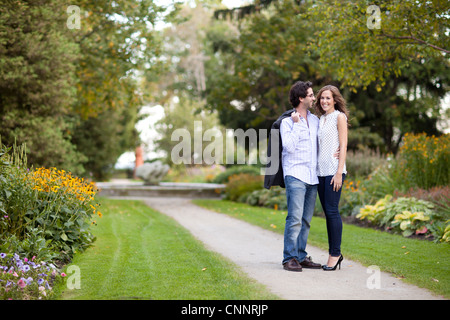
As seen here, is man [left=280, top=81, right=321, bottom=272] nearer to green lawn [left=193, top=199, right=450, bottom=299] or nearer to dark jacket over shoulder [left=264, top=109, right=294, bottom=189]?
dark jacket over shoulder [left=264, top=109, right=294, bottom=189]

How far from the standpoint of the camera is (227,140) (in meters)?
32.4

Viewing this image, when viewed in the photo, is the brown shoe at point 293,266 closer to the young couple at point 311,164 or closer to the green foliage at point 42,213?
the young couple at point 311,164

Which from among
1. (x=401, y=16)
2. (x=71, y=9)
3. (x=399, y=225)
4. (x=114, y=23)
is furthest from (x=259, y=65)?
(x=399, y=225)

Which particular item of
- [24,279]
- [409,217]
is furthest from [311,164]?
[409,217]

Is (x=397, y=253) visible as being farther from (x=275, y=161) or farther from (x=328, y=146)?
(x=275, y=161)

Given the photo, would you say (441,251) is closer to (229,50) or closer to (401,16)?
(401,16)

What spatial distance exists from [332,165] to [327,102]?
2.41ft

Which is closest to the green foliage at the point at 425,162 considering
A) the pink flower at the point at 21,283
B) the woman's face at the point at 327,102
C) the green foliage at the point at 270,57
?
the woman's face at the point at 327,102

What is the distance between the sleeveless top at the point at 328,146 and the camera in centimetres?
537

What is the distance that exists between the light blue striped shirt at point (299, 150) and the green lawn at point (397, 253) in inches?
56.6

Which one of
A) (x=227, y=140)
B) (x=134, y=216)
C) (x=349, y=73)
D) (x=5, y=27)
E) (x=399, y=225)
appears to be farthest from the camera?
(x=227, y=140)

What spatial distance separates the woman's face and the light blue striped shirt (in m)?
0.28

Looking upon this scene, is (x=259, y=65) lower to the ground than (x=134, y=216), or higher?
higher

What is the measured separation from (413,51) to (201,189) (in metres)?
10.9
